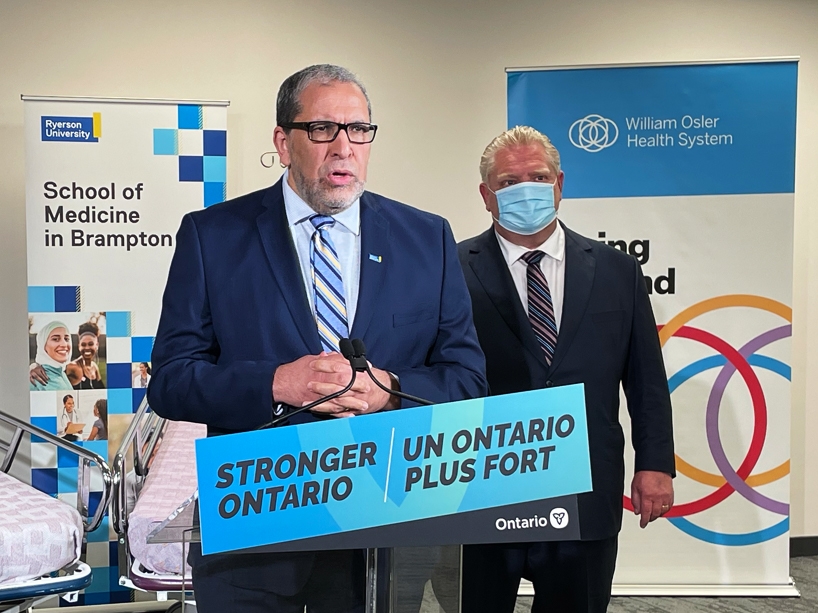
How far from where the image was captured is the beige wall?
478 centimetres

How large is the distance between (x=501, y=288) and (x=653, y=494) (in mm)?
699

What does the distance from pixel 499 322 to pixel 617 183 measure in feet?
6.69

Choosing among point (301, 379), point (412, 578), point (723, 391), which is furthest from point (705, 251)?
point (412, 578)

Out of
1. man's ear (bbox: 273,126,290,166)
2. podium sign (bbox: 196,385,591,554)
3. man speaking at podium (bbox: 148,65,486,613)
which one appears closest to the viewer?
podium sign (bbox: 196,385,591,554)

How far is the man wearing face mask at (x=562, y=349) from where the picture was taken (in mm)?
2283

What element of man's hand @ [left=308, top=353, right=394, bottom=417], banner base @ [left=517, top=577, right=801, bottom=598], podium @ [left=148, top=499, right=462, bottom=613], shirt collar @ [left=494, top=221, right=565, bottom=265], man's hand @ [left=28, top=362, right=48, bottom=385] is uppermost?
shirt collar @ [left=494, top=221, right=565, bottom=265]

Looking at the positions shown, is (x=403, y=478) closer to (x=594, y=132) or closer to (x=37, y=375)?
(x=594, y=132)

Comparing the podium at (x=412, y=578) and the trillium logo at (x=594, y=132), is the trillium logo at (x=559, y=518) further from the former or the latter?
the trillium logo at (x=594, y=132)

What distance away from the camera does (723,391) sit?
4.20m

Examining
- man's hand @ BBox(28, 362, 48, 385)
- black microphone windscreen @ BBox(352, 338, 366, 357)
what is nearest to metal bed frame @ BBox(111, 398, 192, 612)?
man's hand @ BBox(28, 362, 48, 385)

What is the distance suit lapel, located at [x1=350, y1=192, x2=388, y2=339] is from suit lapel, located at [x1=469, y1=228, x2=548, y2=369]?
0.81 metres

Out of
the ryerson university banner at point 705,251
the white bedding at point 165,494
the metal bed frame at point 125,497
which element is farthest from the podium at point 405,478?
the ryerson university banner at point 705,251

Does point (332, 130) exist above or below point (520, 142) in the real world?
below

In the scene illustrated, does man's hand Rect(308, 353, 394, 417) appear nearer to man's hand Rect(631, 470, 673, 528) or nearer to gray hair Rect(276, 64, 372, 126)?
gray hair Rect(276, 64, 372, 126)
